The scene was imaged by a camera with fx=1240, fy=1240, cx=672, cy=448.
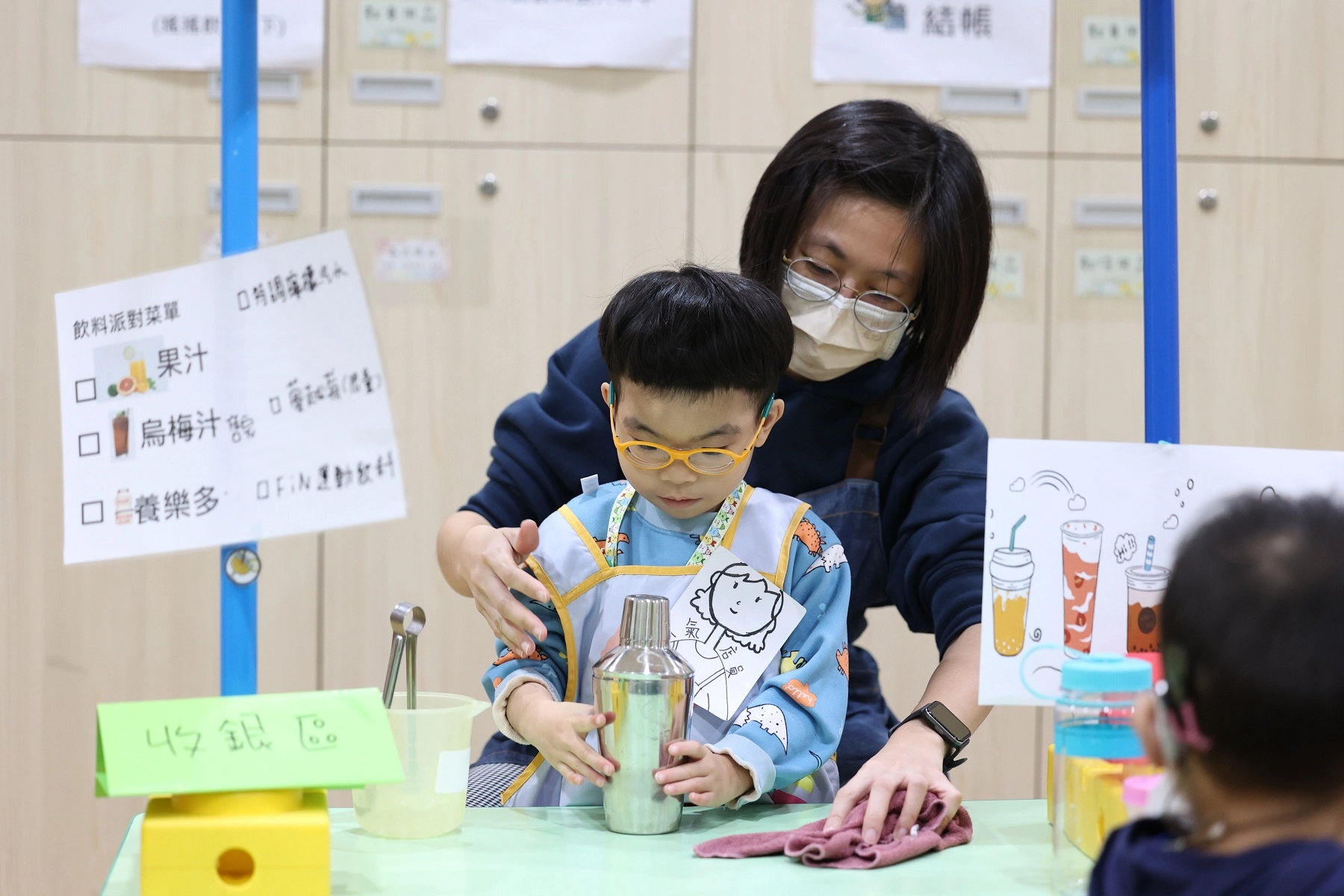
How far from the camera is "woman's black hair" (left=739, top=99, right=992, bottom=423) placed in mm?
1240

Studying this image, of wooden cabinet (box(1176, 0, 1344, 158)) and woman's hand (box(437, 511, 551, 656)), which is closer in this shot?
woman's hand (box(437, 511, 551, 656))

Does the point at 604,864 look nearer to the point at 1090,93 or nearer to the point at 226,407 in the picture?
the point at 226,407

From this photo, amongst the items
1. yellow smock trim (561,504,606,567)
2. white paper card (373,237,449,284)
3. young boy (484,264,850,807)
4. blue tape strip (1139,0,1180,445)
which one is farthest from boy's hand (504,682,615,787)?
white paper card (373,237,449,284)

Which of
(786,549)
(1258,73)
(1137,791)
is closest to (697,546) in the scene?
(786,549)

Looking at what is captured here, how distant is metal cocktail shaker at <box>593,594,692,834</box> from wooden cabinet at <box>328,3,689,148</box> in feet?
5.24

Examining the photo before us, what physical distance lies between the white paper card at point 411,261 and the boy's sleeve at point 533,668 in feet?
4.44

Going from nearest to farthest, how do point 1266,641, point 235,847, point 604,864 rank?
point 1266,641
point 235,847
point 604,864

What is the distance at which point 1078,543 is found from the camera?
0.90 m

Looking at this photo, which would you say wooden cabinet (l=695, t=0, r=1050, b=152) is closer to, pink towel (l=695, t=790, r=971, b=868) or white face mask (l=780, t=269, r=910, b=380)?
white face mask (l=780, t=269, r=910, b=380)

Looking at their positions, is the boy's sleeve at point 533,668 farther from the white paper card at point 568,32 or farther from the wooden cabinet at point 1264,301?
the wooden cabinet at point 1264,301

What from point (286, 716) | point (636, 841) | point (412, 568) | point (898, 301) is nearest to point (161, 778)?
point (286, 716)

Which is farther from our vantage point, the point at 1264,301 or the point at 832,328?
the point at 1264,301

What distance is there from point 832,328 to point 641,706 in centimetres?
50

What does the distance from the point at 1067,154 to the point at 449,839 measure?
6.26 ft
